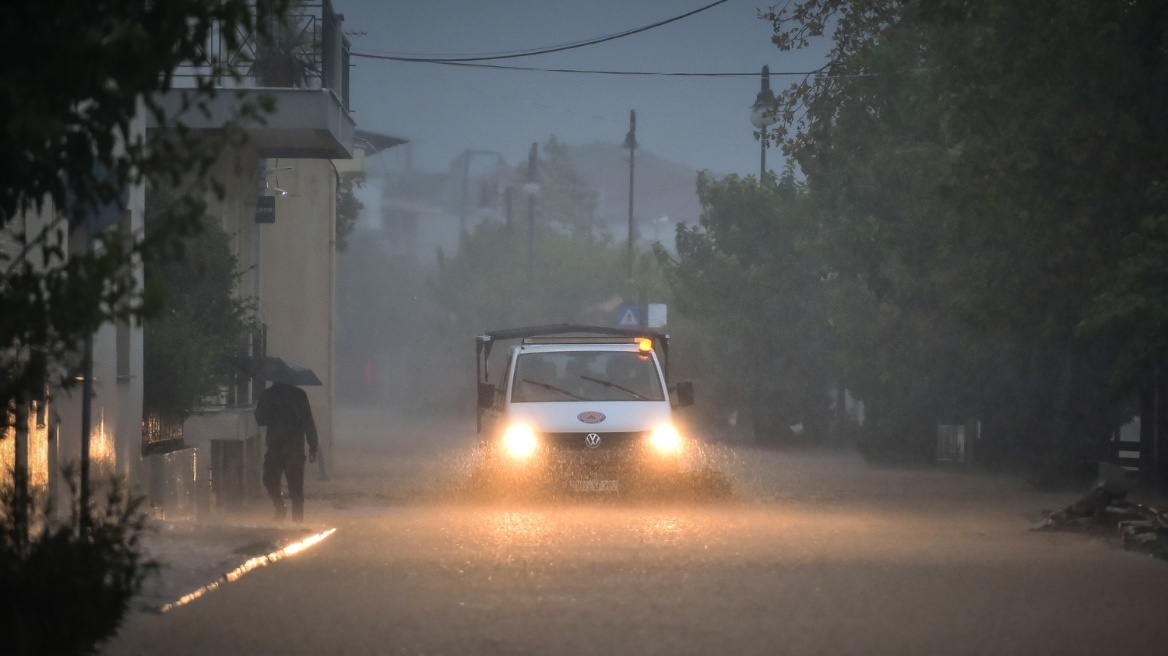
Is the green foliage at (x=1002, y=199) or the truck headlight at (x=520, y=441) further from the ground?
the green foliage at (x=1002, y=199)

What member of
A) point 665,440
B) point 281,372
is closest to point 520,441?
point 665,440

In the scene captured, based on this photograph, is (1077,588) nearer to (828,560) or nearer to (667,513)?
(828,560)

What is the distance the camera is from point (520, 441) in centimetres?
1916

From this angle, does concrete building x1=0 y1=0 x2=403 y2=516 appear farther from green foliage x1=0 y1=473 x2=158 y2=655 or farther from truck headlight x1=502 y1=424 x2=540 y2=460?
green foliage x1=0 y1=473 x2=158 y2=655

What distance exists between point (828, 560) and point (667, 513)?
5142 millimetres

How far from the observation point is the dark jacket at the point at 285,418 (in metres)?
17.1

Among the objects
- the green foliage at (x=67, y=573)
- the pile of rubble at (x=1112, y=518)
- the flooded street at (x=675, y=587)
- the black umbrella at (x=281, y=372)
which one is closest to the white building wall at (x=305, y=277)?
the flooded street at (x=675, y=587)

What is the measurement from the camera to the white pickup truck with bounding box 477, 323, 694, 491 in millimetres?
19000

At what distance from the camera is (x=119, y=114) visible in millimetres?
5535

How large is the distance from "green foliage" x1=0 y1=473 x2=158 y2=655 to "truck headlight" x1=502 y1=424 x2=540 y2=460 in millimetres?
12476

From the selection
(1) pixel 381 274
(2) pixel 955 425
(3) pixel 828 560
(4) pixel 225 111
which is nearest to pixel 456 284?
(1) pixel 381 274

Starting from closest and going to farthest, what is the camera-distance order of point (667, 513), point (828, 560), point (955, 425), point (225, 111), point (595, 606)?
1. point (595, 606)
2. point (828, 560)
3. point (667, 513)
4. point (225, 111)
5. point (955, 425)

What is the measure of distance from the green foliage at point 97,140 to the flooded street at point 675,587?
10.2ft

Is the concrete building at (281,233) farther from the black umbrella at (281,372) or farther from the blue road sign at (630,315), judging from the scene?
the blue road sign at (630,315)
